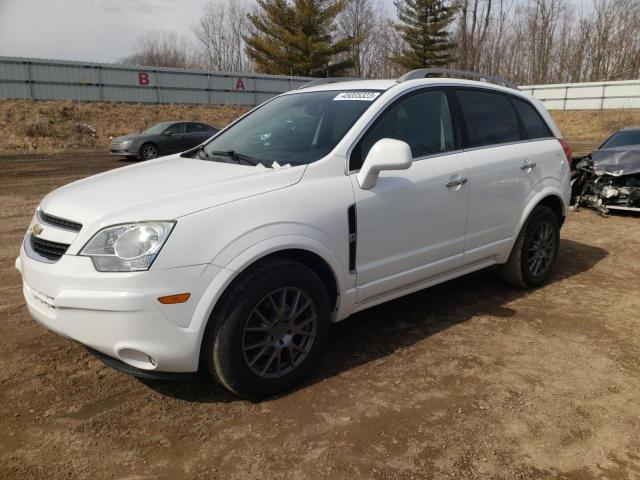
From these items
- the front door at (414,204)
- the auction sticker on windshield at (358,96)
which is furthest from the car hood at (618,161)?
the auction sticker on windshield at (358,96)

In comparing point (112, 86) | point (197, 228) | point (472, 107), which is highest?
point (112, 86)

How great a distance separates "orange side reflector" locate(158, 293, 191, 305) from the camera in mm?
2545

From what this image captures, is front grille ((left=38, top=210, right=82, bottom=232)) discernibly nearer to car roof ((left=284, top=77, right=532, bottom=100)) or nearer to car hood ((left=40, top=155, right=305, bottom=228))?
car hood ((left=40, top=155, right=305, bottom=228))

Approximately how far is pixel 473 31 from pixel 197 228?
5331 centimetres

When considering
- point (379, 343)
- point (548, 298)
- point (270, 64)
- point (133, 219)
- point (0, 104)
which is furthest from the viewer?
point (270, 64)

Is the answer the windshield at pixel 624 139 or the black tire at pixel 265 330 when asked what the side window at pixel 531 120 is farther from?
the windshield at pixel 624 139

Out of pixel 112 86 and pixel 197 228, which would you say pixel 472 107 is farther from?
pixel 112 86

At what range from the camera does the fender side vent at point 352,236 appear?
319 cm

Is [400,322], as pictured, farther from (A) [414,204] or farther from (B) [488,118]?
(B) [488,118]

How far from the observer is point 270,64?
1708 inches

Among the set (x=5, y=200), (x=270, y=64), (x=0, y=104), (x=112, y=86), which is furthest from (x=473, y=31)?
(x=5, y=200)

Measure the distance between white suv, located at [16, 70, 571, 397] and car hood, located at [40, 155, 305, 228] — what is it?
1cm

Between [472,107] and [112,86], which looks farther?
[112,86]

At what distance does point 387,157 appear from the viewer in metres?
3.10
